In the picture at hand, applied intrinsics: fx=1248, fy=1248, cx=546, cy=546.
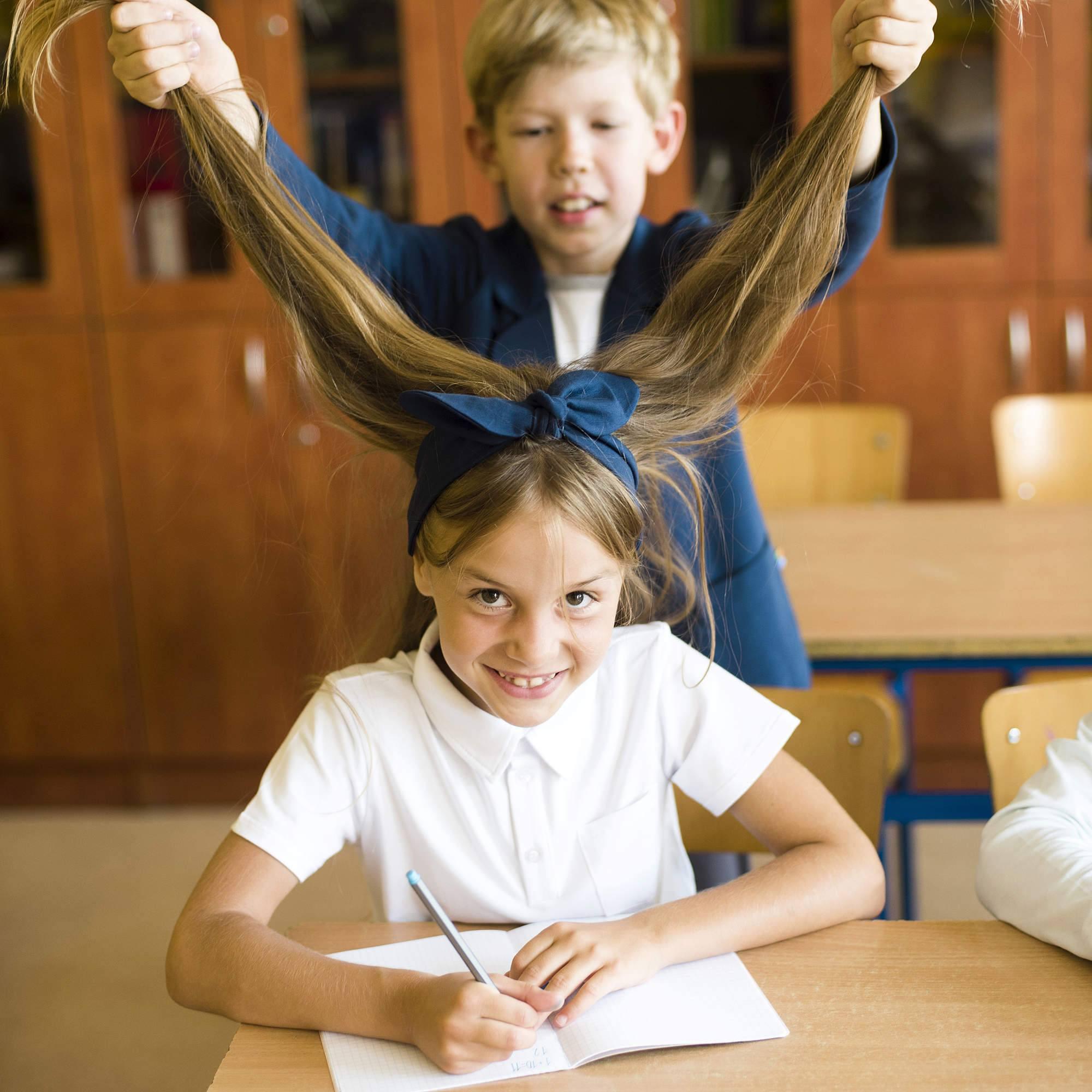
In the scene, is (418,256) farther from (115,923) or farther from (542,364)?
(115,923)

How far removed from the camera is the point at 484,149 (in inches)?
64.6

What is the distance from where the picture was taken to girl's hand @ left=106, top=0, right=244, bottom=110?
3.47ft

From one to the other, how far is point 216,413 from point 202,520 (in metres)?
0.29

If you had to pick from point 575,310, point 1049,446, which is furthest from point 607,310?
point 1049,446

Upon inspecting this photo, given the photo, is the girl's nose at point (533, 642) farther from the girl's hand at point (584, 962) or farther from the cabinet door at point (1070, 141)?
the cabinet door at point (1070, 141)

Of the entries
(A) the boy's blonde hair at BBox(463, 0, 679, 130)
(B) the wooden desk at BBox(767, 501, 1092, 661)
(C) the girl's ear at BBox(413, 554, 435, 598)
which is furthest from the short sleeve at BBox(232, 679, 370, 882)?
(B) the wooden desk at BBox(767, 501, 1092, 661)

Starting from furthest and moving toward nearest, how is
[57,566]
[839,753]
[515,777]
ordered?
1. [57,566]
2. [839,753]
3. [515,777]

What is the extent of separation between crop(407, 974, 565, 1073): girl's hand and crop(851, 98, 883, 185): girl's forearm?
33.1 inches

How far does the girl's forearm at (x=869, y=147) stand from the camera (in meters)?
1.25

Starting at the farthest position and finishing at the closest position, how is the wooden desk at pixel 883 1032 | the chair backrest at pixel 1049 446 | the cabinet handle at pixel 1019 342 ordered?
the cabinet handle at pixel 1019 342, the chair backrest at pixel 1049 446, the wooden desk at pixel 883 1032

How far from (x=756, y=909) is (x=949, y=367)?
2326 mm

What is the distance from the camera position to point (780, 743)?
4.04 ft

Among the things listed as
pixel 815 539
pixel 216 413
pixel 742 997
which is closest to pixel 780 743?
pixel 742 997

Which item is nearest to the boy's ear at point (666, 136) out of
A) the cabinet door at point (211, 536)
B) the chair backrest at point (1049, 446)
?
the chair backrest at point (1049, 446)
